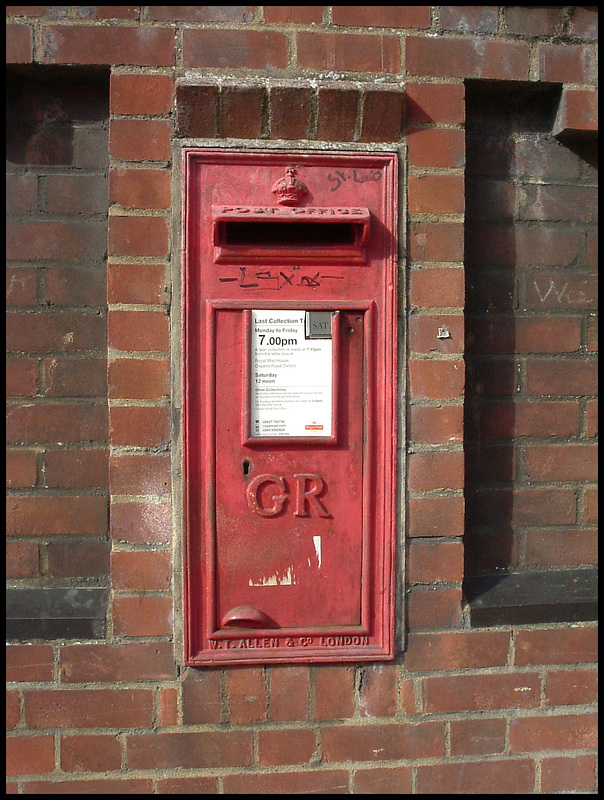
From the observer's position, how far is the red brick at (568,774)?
166cm

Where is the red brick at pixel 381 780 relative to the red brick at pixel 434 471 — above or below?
below

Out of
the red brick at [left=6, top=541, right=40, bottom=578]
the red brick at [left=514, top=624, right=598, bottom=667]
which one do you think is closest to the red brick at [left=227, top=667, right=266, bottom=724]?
the red brick at [left=6, top=541, right=40, bottom=578]

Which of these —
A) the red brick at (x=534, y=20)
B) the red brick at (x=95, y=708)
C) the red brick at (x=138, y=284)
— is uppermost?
the red brick at (x=534, y=20)

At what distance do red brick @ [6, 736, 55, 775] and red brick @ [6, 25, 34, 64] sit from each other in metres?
1.93

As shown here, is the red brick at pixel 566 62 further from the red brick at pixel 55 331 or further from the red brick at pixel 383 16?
the red brick at pixel 55 331

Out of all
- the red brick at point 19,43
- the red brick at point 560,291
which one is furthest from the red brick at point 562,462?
the red brick at point 19,43

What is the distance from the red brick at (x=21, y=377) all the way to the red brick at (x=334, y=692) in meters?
1.20

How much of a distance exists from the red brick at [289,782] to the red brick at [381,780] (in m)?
0.04

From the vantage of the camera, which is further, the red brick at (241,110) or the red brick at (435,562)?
the red brick at (435,562)

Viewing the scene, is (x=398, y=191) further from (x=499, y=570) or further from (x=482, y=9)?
(x=499, y=570)

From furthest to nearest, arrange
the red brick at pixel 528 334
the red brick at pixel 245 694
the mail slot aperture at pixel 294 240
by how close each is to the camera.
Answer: the red brick at pixel 528 334, the red brick at pixel 245 694, the mail slot aperture at pixel 294 240

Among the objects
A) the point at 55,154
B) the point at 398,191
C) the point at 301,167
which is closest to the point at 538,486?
the point at 398,191

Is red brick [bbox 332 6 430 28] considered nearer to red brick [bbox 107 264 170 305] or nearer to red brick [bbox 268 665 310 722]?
red brick [bbox 107 264 170 305]

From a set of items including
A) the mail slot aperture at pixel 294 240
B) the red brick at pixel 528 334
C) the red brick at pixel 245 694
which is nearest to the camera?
the mail slot aperture at pixel 294 240
